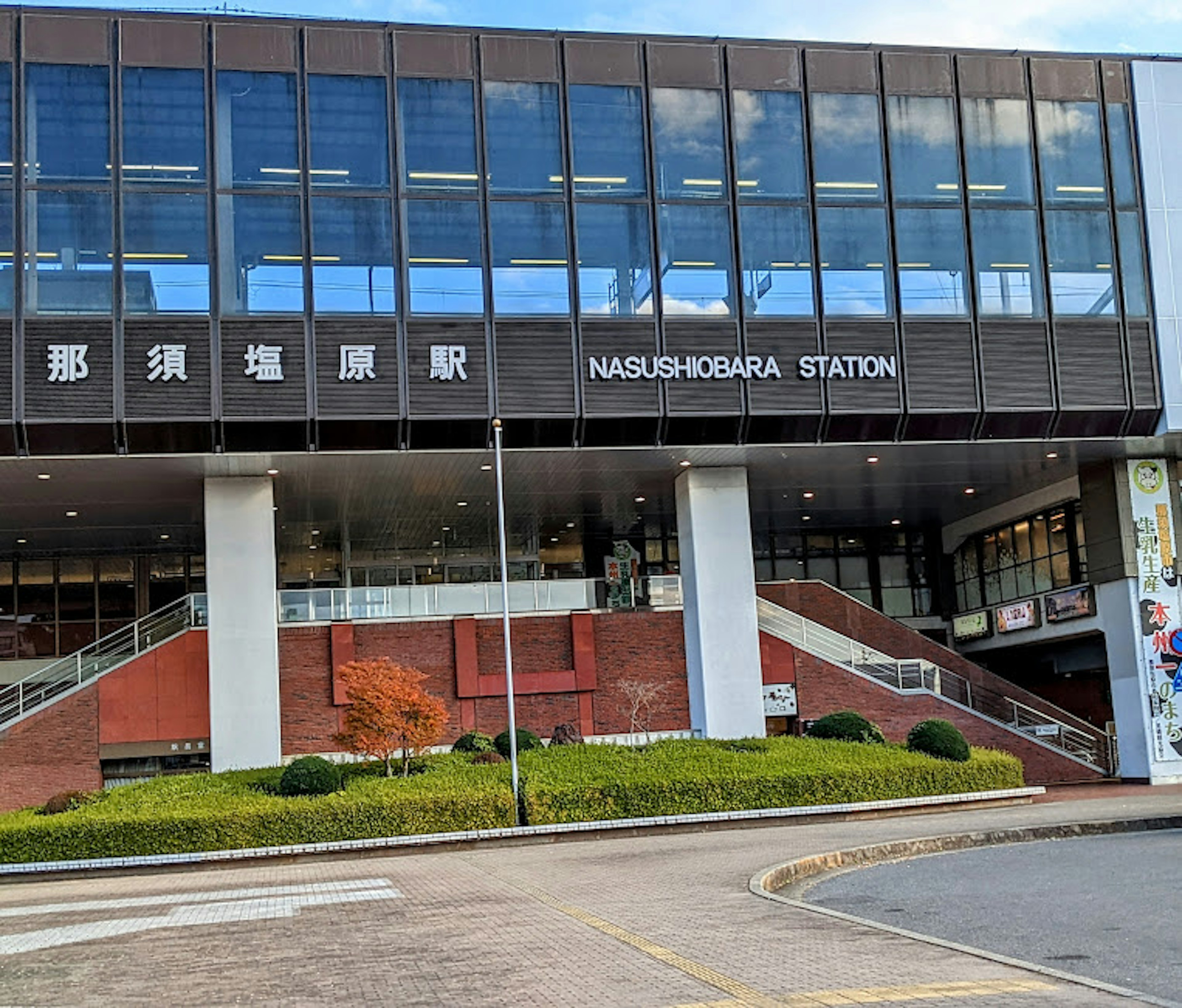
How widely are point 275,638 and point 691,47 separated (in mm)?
15153

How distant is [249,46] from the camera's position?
1115 inches

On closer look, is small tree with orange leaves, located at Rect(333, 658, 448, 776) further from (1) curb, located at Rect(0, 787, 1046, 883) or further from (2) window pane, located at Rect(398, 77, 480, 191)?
(2) window pane, located at Rect(398, 77, 480, 191)

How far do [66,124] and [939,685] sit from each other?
2256cm

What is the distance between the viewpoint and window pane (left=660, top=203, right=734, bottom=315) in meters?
29.5

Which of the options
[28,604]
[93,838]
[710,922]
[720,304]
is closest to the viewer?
[710,922]

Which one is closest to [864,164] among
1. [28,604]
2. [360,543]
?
[360,543]

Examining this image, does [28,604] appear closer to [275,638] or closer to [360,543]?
[360,543]

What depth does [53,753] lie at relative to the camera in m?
29.8

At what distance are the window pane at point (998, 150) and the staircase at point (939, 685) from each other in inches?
416

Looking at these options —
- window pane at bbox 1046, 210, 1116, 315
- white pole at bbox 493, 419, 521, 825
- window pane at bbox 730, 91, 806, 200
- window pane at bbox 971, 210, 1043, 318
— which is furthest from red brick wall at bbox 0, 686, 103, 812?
window pane at bbox 1046, 210, 1116, 315

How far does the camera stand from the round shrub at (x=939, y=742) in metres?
27.9

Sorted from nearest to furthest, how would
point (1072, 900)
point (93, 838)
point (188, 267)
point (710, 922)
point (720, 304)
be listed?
point (710, 922)
point (1072, 900)
point (93, 838)
point (188, 267)
point (720, 304)

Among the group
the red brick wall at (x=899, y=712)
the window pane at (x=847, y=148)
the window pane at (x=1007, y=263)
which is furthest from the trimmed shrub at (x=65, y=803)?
the window pane at (x=1007, y=263)

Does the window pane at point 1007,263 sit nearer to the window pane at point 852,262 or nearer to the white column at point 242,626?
the window pane at point 852,262
